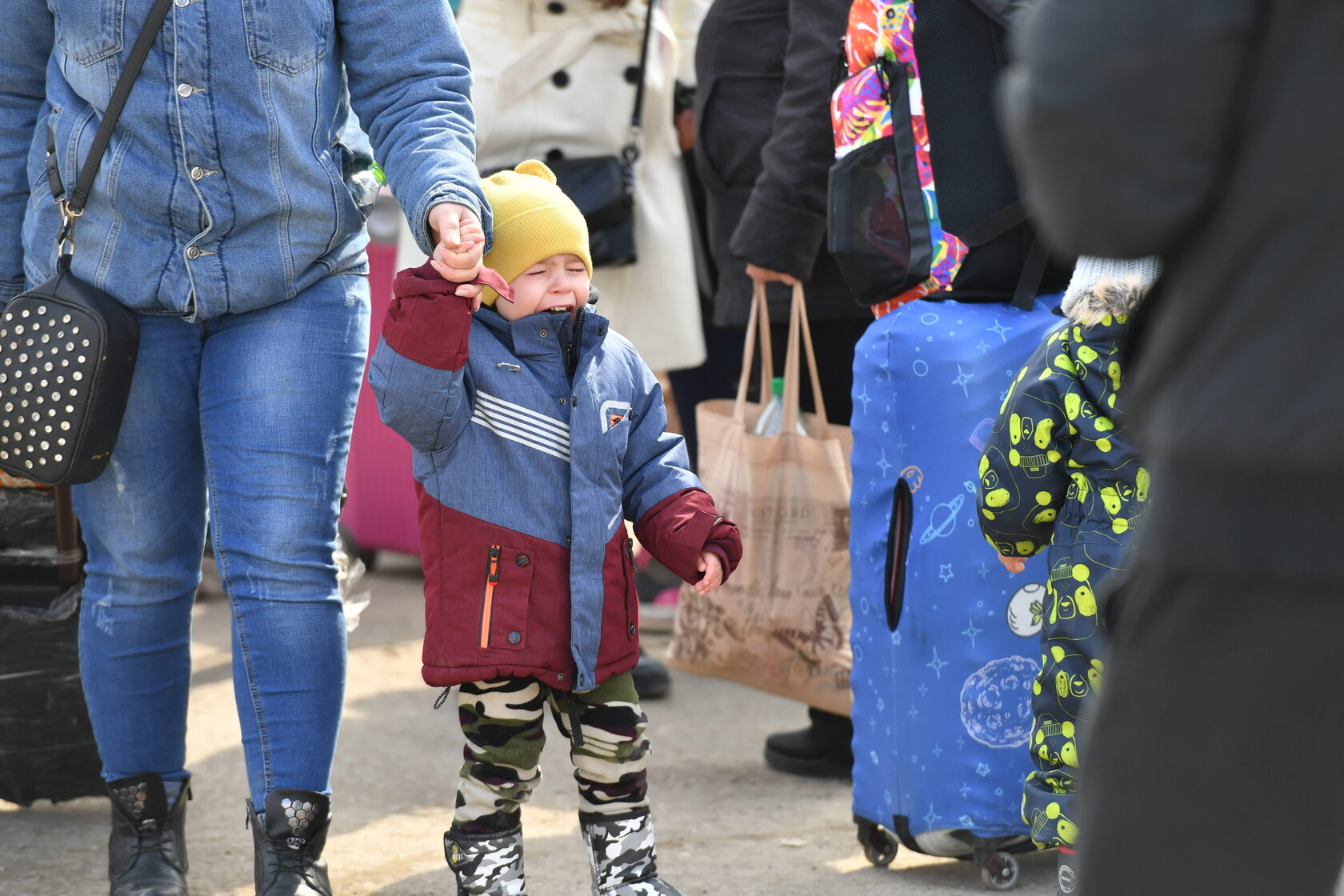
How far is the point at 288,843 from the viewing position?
111 inches

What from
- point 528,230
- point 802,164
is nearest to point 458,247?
point 528,230

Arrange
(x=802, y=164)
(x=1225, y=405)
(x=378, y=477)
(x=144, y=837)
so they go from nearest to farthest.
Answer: (x=1225, y=405) → (x=144, y=837) → (x=802, y=164) → (x=378, y=477)

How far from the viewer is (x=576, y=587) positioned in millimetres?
2723

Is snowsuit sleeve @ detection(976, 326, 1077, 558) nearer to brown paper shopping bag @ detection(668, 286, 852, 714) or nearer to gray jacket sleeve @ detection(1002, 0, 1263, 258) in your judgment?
brown paper shopping bag @ detection(668, 286, 852, 714)

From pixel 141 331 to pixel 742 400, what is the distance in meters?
1.39

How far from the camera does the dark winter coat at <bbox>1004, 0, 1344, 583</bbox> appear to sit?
1.39 m

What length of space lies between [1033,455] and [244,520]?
131 centimetres

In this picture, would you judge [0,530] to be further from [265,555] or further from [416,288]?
[416,288]

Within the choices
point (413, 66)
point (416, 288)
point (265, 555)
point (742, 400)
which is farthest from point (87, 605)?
point (742, 400)

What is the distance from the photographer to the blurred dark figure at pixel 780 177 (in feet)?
11.8

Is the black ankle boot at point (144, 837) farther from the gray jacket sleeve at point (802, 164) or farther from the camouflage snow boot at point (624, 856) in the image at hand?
the gray jacket sleeve at point (802, 164)

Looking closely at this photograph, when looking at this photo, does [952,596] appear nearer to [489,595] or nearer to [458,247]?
[489,595]

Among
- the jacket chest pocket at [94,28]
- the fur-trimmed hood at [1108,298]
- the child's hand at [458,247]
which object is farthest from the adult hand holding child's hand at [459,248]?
the fur-trimmed hood at [1108,298]

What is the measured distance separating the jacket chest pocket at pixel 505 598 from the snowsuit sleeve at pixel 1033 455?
78cm
